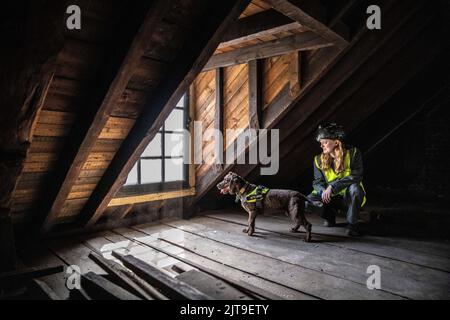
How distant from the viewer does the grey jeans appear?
11.1ft

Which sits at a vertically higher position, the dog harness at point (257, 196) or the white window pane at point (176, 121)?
the white window pane at point (176, 121)

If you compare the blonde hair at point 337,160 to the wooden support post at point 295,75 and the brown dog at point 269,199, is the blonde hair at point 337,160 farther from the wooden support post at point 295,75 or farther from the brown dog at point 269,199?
the wooden support post at point 295,75

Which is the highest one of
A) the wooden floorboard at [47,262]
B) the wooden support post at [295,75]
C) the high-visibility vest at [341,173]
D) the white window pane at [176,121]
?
the wooden support post at [295,75]

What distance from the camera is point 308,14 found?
217 cm

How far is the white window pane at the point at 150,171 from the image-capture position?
3980 millimetres

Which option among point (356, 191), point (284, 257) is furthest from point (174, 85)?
point (356, 191)

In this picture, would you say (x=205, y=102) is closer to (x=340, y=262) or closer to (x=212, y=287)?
(x=340, y=262)

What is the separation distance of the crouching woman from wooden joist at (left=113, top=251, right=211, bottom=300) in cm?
205

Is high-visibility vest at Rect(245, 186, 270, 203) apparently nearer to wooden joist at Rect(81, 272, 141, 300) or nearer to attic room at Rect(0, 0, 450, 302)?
attic room at Rect(0, 0, 450, 302)

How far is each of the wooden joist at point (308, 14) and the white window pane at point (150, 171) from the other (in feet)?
8.32

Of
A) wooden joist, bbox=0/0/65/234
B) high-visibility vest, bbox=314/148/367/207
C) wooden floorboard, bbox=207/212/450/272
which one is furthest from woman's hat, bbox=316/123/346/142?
wooden joist, bbox=0/0/65/234

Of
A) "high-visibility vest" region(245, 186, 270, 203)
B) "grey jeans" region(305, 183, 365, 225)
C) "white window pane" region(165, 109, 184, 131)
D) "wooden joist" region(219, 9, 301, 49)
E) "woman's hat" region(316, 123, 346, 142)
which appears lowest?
"grey jeans" region(305, 183, 365, 225)

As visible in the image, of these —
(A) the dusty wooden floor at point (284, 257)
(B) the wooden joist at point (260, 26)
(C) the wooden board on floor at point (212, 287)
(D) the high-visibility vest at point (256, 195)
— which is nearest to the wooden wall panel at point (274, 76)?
(B) the wooden joist at point (260, 26)

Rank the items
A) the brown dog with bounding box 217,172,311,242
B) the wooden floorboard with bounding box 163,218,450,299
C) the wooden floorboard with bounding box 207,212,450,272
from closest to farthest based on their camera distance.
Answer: the wooden floorboard with bounding box 163,218,450,299
the wooden floorboard with bounding box 207,212,450,272
the brown dog with bounding box 217,172,311,242
